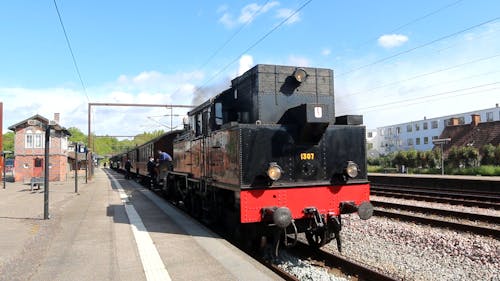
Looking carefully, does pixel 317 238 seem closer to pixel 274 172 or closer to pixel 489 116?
pixel 274 172

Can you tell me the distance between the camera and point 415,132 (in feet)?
244

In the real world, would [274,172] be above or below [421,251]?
above

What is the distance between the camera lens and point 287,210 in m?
6.06

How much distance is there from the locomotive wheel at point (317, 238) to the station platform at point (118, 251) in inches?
61.1

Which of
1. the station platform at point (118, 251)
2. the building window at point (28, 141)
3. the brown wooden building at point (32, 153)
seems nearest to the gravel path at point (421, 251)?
the station platform at point (118, 251)

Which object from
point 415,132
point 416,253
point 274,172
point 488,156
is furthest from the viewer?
point 415,132

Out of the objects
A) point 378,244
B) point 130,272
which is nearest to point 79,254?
point 130,272

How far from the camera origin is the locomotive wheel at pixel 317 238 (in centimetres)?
704

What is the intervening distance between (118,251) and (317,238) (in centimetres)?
338

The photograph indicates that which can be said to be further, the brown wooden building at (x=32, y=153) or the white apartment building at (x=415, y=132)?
the white apartment building at (x=415, y=132)

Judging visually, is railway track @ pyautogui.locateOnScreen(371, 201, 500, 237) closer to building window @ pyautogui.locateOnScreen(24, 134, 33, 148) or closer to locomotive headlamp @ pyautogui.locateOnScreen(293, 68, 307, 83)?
locomotive headlamp @ pyautogui.locateOnScreen(293, 68, 307, 83)

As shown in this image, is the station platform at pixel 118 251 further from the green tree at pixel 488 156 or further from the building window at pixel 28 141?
the green tree at pixel 488 156

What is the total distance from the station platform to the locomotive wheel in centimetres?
155

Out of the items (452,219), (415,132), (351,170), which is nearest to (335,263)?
(351,170)
